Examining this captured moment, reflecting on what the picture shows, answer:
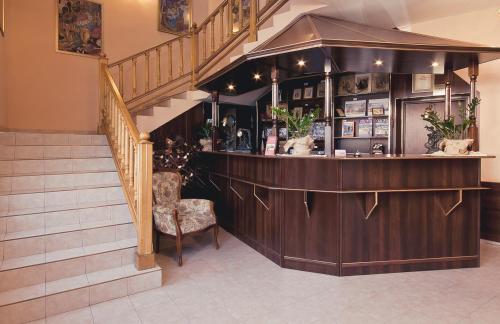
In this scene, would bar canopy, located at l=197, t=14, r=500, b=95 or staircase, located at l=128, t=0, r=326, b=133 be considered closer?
bar canopy, located at l=197, t=14, r=500, b=95

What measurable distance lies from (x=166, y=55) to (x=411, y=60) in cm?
503

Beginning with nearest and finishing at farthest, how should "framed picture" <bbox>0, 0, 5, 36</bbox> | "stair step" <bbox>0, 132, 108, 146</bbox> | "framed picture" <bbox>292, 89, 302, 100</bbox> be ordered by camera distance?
"stair step" <bbox>0, 132, 108, 146</bbox> → "framed picture" <bbox>0, 0, 5, 36</bbox> → "framed picture" <bbox>292, 89, 302, 100</bbox>

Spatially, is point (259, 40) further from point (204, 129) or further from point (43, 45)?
point (43, 45)

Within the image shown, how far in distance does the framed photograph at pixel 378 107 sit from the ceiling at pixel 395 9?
1324 mm

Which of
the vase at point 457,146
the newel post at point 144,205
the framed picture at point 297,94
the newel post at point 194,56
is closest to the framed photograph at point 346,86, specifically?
the framed picture at point 297,94

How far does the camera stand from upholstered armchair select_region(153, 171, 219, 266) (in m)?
3.59

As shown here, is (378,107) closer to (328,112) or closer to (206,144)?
(328,112)

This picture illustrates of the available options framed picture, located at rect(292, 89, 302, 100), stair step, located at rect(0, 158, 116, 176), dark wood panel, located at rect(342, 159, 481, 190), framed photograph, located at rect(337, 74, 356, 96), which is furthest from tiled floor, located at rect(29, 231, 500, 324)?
framed picture, located at rect(292, 89, 302, 100)

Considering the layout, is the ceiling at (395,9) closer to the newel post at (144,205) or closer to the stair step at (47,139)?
the newel post at (144,205)

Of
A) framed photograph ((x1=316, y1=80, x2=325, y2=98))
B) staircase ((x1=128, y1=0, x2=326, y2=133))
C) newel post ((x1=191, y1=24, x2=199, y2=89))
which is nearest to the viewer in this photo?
staircase ((x1=128, y1=0, x2=326, y2=133))

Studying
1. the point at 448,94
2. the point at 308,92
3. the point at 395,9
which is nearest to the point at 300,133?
the point at 448,94

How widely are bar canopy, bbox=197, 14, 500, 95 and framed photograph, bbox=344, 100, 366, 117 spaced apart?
120 centimetres

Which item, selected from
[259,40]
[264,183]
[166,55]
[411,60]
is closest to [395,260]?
[264,183]

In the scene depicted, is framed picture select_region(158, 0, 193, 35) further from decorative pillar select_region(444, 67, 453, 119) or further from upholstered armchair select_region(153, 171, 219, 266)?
decorative pillar select_region(444, 67, 453, 119)
